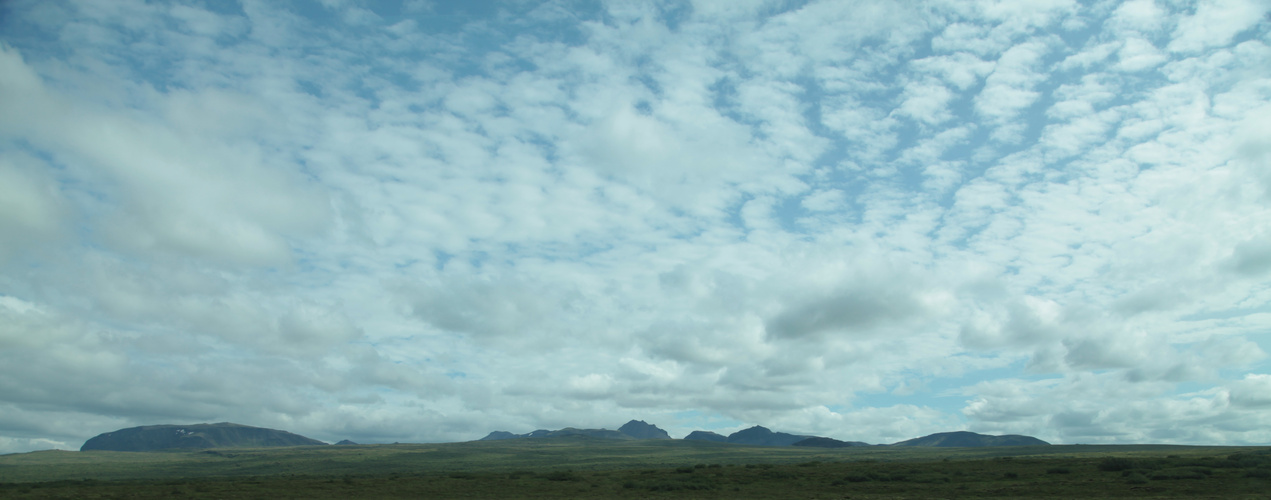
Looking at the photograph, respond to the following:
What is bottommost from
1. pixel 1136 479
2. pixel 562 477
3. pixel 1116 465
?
pixel 562 477

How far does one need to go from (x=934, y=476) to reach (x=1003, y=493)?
9625 millimetres

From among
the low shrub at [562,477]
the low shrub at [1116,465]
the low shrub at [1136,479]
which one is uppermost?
the low shrub at [1136,479]

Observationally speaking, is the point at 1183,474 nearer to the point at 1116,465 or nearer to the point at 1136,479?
the point at 1136,479

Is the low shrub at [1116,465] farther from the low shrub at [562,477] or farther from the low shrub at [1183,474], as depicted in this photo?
the low shrub at [562,477]

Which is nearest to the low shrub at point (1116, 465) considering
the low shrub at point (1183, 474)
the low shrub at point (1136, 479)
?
the low shrub at point (1183, 474)

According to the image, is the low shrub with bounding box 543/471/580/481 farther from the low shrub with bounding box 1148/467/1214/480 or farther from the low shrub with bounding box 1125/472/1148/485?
the low shrub with bounding box 1148/467/1214/480

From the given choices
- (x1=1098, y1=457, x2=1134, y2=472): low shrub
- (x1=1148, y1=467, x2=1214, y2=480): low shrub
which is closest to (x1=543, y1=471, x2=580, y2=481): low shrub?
(x1=1098, y1=457, x2=1134, y2=472): low shrub

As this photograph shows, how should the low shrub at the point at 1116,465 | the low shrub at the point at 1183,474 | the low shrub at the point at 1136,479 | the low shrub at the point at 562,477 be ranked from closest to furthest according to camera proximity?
the low shrub at the point at 1136,479, the low shrub at the point at 1183,474, the low shrub at the point at 1116,465, the low shrub at the point at 562,477

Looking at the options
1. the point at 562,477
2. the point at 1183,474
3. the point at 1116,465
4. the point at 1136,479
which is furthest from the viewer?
the point at 562,477

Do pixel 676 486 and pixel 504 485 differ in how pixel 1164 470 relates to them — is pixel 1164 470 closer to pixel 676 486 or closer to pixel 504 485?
pixel 676 486

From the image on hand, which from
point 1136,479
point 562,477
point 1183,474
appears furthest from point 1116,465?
point 562,477

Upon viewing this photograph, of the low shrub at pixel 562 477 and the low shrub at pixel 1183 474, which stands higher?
the low shrub at pixel 1183 474

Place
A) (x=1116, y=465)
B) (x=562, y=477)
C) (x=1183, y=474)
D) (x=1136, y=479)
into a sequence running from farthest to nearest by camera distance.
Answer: (x=562, y=477) → (x=1116, y=465) → (x=1183, y=474) → (x=1136, y=479)

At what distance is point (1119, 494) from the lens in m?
37.2
